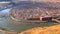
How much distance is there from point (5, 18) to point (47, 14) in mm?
387

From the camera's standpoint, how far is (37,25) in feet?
3.34

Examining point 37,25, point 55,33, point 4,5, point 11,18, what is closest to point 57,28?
point 55,33

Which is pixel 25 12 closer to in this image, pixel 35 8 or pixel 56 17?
pixel 35 8

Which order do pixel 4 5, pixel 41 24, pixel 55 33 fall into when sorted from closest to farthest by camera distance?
pixel 55 33, pixel 41 24, pixel 4 5

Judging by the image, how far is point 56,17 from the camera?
42.9 inches

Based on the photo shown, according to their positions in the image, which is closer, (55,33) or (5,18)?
(55,33)

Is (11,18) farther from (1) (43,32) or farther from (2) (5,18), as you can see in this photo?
(1) (43,32)

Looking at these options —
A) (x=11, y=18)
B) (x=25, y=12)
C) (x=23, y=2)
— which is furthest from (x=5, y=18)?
(x=23, y=2)

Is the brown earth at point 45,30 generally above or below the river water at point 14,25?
below

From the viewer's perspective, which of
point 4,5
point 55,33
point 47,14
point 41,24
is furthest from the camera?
point 4,5

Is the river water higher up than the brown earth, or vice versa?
the river water

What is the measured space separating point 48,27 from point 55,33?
0.29 ft

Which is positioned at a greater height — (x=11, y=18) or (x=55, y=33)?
(x=11, y=18)

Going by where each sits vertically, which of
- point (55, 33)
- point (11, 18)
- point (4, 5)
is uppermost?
point (4, 5)
